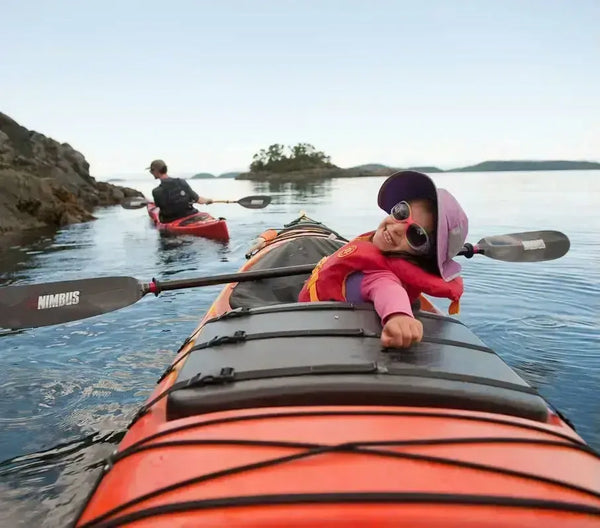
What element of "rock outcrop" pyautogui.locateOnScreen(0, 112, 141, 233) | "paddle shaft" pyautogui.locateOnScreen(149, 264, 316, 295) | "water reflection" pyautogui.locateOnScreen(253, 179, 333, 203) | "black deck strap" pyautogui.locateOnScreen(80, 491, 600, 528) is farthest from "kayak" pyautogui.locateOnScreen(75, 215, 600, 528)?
"water reflection" pyautogui.locateOnScreen(253, 179, 333, 203)

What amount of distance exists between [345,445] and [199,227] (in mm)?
9830

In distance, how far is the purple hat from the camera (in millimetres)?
2188

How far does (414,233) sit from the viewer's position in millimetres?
2295

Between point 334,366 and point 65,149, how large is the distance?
1300 inches

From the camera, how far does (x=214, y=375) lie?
1.70m

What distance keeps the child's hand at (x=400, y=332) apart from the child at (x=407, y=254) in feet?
0.45

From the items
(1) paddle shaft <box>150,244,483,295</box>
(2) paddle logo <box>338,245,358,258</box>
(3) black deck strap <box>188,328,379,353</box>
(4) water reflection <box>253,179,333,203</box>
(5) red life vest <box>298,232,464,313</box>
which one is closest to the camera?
(3) black deck strap <box>188,328,379,353</box>

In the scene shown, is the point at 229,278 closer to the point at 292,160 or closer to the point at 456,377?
the point at 456,377

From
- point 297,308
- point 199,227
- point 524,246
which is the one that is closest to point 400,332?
point 297,308

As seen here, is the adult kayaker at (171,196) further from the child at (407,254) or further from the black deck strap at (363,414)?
the black deck strap at (363,414)

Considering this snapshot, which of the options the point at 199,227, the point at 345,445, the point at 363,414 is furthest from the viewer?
the point at 199,227

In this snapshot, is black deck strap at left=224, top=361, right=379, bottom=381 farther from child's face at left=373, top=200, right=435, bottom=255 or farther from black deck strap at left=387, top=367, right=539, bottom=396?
child's face at left=373, top=200, right=435, bottom=255

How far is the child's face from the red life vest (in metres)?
0.05

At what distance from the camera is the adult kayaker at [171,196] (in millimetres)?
11086
